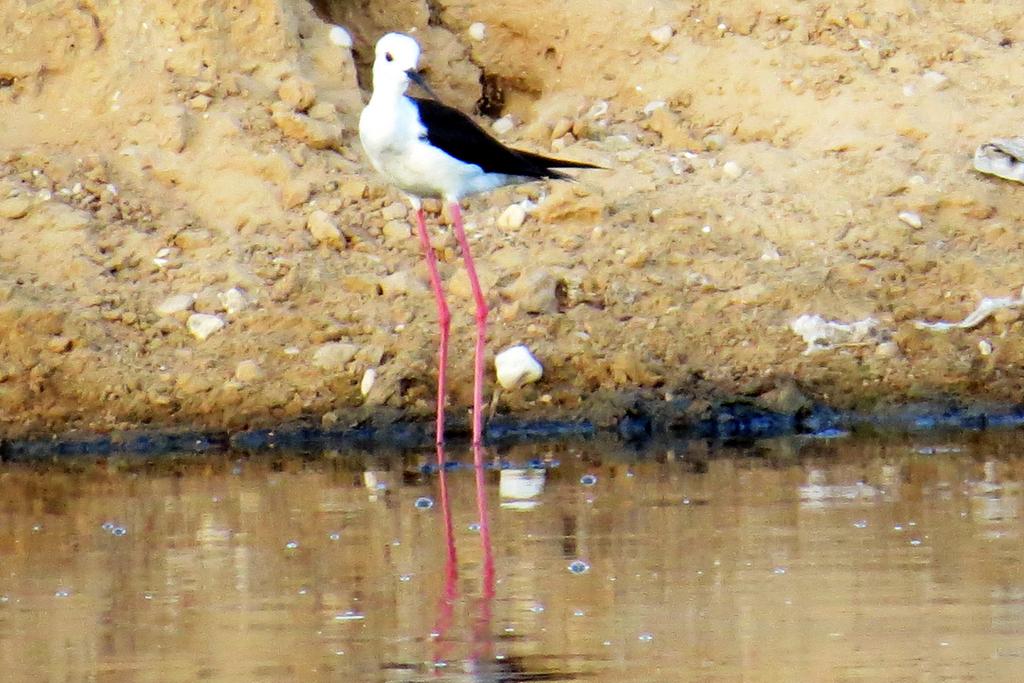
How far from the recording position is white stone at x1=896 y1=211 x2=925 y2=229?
390 inches

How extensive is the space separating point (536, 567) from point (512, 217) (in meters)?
4.23

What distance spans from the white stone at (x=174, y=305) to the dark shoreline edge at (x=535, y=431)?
2.21 feet

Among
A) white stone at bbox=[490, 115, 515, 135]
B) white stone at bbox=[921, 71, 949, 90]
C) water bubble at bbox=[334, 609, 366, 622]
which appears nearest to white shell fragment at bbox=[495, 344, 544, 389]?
white stone at bbox=[490, 115, 515, 135]

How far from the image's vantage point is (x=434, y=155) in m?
8.79

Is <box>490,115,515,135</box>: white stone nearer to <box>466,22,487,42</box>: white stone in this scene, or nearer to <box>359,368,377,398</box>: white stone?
<box>466,22,487,42</box>: white stone

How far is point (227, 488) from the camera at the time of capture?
7.72 metres

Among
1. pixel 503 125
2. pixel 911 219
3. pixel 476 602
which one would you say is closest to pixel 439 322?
pixel 503 125

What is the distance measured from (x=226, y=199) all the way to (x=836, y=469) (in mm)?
3675

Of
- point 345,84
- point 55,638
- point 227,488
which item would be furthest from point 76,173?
point 55,638

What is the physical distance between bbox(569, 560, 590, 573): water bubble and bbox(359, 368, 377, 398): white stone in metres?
3.08

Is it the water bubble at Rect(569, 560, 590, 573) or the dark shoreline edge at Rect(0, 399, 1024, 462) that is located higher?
the dark shoreline edge at Rect(0, 399, 1024, 462)

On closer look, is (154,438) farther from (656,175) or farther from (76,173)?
(656,175)

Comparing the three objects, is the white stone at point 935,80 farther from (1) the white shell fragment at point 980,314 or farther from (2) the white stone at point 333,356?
(2) the white stone at point 333,356

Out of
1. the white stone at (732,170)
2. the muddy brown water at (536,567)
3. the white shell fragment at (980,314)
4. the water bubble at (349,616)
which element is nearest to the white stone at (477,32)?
the white stone at (732,170)
